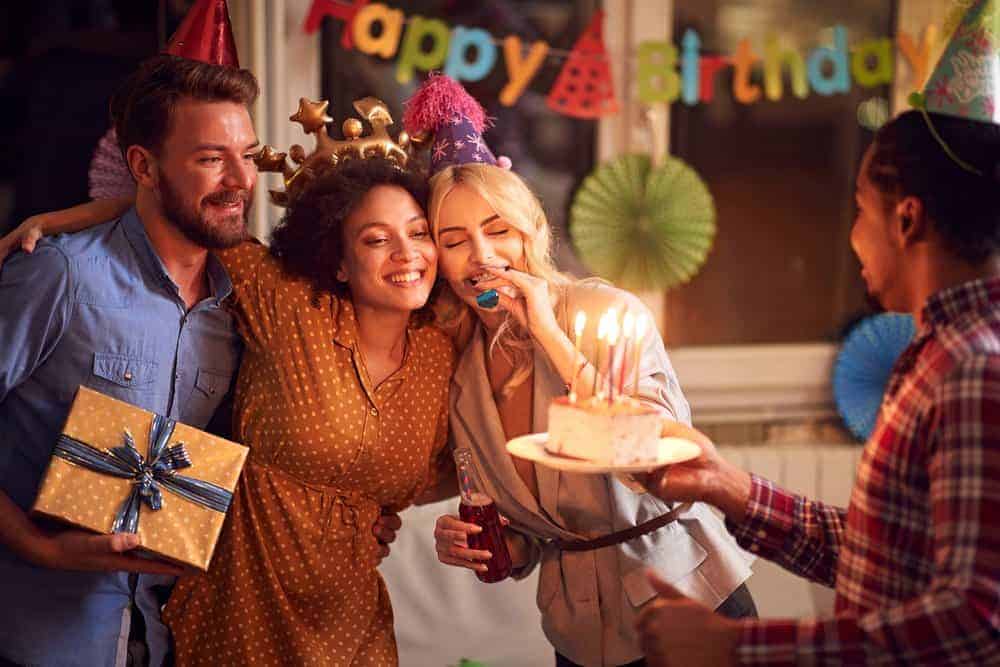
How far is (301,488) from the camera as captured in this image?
2145mm

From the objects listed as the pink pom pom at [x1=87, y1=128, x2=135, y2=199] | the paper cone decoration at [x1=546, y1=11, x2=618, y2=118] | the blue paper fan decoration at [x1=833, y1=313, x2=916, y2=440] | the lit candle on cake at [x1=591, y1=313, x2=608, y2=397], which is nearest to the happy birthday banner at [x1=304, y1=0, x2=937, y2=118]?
the paper cone decoration at [x1=546, y1=11, x2=618, y2=118]

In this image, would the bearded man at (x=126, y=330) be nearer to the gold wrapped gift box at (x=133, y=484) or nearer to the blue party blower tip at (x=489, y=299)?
the gold wrapped gift box at (x=133, y=484)

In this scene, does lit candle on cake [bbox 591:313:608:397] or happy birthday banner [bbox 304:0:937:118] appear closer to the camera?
lit candle on cake [bbox 591:313:608:397]

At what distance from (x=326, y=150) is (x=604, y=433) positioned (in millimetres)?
1045

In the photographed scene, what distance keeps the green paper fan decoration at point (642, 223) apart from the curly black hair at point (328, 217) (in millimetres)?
1392

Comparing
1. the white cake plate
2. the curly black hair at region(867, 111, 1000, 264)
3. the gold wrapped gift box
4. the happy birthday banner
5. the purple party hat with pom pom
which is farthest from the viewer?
the happy birthday banner

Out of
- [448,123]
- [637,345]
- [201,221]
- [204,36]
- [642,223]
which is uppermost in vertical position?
[204,36]

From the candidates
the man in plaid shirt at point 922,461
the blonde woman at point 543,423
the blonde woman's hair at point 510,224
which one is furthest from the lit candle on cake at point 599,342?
the man in plaid shirt at point 922,461

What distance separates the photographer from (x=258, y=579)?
214cm

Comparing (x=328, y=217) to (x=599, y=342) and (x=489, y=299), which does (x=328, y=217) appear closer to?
(x=489, y=299)

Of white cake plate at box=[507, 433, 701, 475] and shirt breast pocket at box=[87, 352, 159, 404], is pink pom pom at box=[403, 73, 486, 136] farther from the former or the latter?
white cake plate at box=[507, 433, 701, 475]

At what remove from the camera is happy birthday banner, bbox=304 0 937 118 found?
332 cm

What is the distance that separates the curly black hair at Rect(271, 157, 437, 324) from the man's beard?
16 cm

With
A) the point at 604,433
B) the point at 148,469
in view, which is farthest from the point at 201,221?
the point at 604,433
